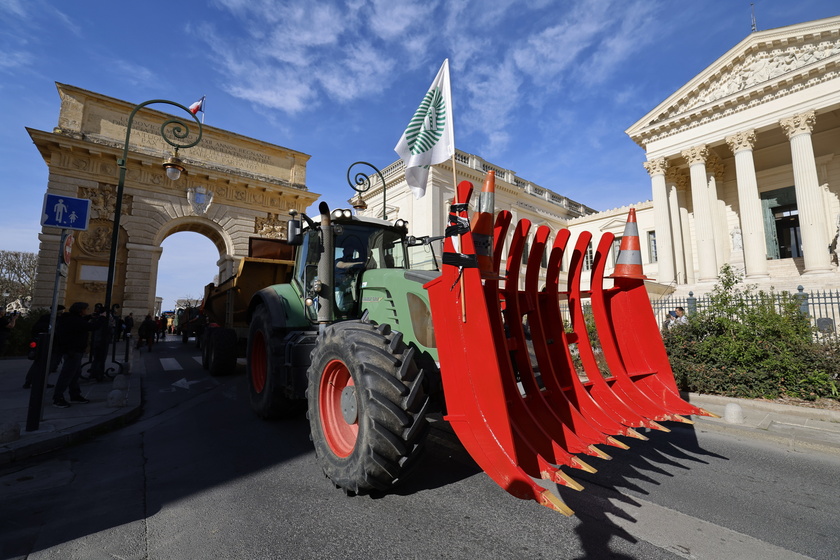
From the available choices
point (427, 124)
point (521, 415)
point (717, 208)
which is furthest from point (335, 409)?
point (717, 208)

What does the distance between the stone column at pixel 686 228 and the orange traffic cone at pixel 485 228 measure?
23.1 m

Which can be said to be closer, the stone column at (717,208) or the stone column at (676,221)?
the stone column at (717,208)

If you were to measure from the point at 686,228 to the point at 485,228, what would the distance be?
81.6 ft

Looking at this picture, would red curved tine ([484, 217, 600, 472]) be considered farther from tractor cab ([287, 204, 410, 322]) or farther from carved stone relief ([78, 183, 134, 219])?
carved stone relief ([78, 183, 134, 219])

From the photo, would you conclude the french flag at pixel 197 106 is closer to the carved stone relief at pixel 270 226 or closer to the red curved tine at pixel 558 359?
the carved stone relief at pixel 270 226

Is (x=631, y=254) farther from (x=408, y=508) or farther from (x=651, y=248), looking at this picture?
(x=651, y=248)

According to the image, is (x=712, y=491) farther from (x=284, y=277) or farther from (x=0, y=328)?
(x=0, y=328)

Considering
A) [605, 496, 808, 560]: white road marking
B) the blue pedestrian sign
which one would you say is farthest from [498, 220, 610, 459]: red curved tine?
the blue pedestrian sign

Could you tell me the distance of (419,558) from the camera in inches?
85.5

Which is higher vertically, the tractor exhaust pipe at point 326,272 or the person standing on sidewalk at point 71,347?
the tractor exhaust pipe at point 326,272

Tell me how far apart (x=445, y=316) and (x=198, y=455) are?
3288 mm

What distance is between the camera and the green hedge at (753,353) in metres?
6.37

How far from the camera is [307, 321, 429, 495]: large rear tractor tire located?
2.51m

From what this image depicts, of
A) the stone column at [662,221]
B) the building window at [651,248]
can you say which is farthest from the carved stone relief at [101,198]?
the building window at [651,248]
